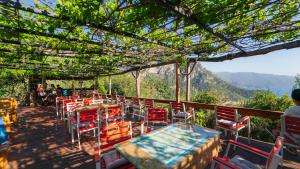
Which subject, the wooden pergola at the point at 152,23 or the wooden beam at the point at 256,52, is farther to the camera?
the wooden beam at the point at 256,52

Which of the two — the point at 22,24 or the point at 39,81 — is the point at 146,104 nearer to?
the point at 22,24

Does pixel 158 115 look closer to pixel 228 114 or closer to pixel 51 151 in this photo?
pixel 228 114

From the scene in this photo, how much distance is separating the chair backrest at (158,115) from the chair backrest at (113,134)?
214 cm

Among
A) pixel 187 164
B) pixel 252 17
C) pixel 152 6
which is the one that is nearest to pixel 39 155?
pixel 187 164

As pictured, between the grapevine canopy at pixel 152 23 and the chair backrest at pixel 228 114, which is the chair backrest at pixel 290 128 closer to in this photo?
the chair backrest at pixel 228 114

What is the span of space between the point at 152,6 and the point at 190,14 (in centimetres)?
61

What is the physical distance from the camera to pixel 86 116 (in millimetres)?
4141

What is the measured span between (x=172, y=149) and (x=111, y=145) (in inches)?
34.6

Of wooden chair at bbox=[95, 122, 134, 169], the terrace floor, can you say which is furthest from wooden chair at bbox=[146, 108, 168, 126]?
wooden chair at bbox=[95, 122, 134, 169]

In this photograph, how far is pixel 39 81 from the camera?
1370 centimetres

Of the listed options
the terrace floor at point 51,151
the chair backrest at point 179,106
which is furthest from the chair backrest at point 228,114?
the chair backrest at point 179,106

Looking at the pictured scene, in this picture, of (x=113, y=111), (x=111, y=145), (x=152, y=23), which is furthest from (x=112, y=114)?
(x=152, y=23)

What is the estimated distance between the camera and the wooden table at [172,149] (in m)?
1.72

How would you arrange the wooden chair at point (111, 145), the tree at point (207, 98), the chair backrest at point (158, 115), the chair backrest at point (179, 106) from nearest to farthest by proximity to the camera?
the wooden chair at point (111, 145) → the chair backrest at point (158, 115) → the chair backrest at point (179, 106) → the tree at point (207, 98)
